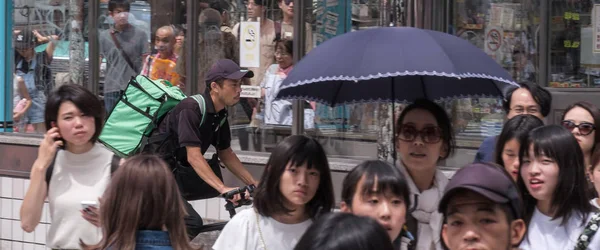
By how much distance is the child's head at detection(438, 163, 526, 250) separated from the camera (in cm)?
318

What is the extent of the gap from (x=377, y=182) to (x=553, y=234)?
2.70 feet

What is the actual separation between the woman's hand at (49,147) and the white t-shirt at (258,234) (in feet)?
3.69

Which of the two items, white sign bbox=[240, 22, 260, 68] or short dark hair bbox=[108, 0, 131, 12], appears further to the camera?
short dark hair bbox=[108, 0, 131, 12]

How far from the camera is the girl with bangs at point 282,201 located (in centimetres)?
429

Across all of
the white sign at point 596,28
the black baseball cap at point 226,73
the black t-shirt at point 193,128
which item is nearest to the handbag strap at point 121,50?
the black t-shirt at point 193,128

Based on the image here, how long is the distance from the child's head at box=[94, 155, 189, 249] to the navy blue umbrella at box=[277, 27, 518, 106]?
885 millimetres

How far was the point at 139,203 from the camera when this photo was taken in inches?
154

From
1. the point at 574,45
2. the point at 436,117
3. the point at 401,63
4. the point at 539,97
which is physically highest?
the point at 574,45

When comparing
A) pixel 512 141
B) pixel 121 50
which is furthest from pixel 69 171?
pixel 121 50

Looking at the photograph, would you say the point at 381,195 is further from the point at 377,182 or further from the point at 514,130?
the point at 514,130

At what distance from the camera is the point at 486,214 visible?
3207 millimetres

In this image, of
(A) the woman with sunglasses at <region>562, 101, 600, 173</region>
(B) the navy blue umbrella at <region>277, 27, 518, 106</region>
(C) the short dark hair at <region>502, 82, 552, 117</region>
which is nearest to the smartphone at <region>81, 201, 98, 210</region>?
(B) the navy blue umbrella at <region>277, 27, 518, 106</region>

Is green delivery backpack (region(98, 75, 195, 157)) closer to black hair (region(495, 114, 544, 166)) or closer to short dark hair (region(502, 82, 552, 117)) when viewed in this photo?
short dark hair (region(502, 82, 552, 117))

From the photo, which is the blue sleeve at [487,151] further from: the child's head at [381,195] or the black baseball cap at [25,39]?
the black baseball cap at [25,39]
